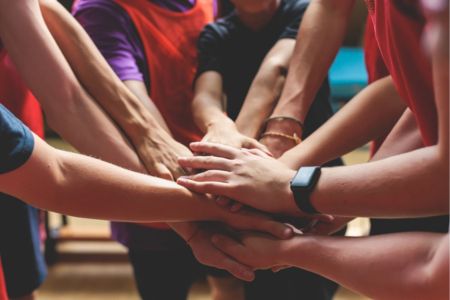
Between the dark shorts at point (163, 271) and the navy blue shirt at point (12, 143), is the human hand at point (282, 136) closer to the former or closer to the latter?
the dark shorts at point (163, 271)

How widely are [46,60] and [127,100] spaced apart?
0.54 ft

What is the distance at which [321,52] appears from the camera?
1257 mm

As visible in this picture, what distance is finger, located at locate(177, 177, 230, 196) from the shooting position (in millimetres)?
1076

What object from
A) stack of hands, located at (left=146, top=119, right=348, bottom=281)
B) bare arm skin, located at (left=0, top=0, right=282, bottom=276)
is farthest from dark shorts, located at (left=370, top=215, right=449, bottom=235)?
bare arm skin, located at (left=0, top=0, right=282, bottom=276)

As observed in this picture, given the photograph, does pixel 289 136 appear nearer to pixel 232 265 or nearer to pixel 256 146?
pixel 256 146

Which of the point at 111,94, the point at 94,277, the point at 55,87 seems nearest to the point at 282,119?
the point at 111,94

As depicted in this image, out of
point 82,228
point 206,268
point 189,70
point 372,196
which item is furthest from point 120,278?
point 372,196

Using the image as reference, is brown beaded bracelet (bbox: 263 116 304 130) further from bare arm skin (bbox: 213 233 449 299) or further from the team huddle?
bare arm skin (bbox: 213 233 449 299)

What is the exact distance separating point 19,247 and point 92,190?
44 cm

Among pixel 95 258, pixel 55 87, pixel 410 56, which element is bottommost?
pixel 95 258

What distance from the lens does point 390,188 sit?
875mm

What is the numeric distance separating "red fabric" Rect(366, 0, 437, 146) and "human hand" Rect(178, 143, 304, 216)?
242 mm

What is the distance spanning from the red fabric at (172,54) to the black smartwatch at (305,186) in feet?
1.43

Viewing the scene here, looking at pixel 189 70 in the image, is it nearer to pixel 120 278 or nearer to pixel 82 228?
pixel 120 278
